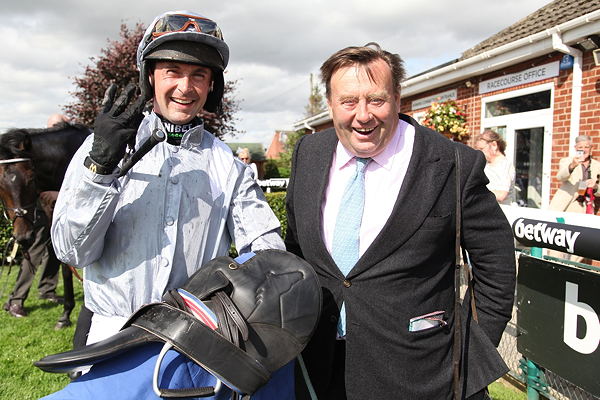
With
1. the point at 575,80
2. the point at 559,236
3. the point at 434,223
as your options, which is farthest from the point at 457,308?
the point at 575,80

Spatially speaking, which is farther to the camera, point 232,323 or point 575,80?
point 575,80

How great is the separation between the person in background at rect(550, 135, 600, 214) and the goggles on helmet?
5.42m

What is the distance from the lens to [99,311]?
5.28 feet

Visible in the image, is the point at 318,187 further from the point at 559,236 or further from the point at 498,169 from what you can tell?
the point at 498,169

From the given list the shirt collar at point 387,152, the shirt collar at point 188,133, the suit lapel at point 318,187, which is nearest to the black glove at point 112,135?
the shirt collar at point 188,133

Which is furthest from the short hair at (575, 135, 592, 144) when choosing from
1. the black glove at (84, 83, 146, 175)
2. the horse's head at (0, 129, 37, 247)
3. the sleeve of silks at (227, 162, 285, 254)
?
the horse's head at (0, 129, 37, 247)

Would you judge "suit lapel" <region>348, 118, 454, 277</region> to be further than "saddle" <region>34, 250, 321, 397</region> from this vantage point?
Yes

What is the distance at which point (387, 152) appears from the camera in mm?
1945

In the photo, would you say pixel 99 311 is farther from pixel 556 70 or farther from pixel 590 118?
→ pixel 556 70

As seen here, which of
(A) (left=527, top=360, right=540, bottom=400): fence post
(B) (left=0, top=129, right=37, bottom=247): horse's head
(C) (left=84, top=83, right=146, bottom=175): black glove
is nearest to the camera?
(C) (left=84, top=83, right=146, bottom=175): black glove

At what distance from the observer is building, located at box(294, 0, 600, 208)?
19.7 feet

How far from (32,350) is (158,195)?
3.97 metres

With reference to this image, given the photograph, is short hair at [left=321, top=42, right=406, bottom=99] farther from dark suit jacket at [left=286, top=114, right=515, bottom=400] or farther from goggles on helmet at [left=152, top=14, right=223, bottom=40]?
goggles on helmet at [left=152, top=14, right=223, bottom=40]

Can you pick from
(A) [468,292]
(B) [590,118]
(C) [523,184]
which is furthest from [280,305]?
(C) [523,184]
